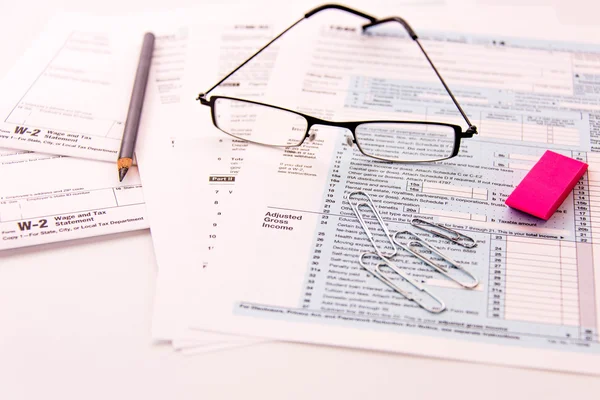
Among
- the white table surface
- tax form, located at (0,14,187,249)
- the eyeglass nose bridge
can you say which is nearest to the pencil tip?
tax form, located at (0,14,187,249)

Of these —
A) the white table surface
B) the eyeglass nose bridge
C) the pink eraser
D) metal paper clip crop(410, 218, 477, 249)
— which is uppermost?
the eyeglass nose bridge

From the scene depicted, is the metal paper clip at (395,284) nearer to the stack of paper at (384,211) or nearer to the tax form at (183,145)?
the stack of paper at (384,211)

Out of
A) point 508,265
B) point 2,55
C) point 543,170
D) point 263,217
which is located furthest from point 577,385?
point 2,55

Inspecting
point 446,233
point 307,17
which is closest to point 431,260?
point 446,233

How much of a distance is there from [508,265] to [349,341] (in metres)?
0.23

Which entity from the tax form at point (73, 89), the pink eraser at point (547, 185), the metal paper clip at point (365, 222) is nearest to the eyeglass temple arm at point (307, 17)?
the tax form at point (73, 89)

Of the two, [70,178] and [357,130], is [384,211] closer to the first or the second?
[357,130]

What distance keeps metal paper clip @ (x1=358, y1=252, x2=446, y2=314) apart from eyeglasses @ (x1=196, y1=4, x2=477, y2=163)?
189mm

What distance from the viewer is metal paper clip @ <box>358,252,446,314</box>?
2.41 ft

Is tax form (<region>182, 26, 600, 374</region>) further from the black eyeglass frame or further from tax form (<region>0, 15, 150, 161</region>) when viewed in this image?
tax form (<region>0, 15, 150, 161</region>)

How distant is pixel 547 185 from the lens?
32.5 inches

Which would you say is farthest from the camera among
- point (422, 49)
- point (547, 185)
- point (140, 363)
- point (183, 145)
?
point (422, 49)

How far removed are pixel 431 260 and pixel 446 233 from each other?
0.17ft

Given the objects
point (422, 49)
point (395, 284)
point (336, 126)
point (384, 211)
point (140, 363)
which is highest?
point (422, 49)
